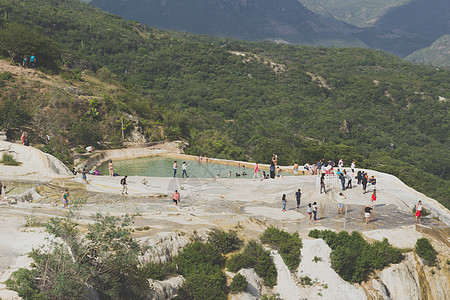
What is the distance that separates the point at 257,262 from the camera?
18.5 meters

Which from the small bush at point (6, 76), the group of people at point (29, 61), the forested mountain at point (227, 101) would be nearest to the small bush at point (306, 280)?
the forested mountain at point (227, 101)

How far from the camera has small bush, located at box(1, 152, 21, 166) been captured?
2927 cm

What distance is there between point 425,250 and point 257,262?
29.2 feet

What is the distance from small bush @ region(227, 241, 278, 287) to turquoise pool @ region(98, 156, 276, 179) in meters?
15.8

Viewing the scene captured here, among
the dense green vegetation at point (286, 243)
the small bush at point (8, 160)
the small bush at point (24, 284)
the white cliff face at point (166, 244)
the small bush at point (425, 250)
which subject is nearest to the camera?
the small bush at point (24, 284)

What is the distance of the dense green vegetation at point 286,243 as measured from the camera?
19109 mm

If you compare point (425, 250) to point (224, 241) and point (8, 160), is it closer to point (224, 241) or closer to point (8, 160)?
point (224, 241)

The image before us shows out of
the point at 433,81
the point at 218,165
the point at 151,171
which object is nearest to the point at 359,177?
the point at 218,165

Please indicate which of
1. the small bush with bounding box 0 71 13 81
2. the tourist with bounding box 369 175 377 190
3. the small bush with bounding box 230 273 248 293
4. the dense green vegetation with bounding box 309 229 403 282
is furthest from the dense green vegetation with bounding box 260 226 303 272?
the small bush with bounding box 0 71 13 81

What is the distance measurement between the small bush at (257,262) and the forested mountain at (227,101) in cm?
2344

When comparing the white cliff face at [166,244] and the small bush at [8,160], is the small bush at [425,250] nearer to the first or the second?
the white cliff face at [166,244]

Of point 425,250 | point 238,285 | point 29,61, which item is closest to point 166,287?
point 238,285

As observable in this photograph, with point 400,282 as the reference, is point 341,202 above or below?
above

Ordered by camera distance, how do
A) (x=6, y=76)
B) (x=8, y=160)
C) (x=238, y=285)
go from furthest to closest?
(x=6, y=76), (x=8, y=160), (x=238, y=285)
